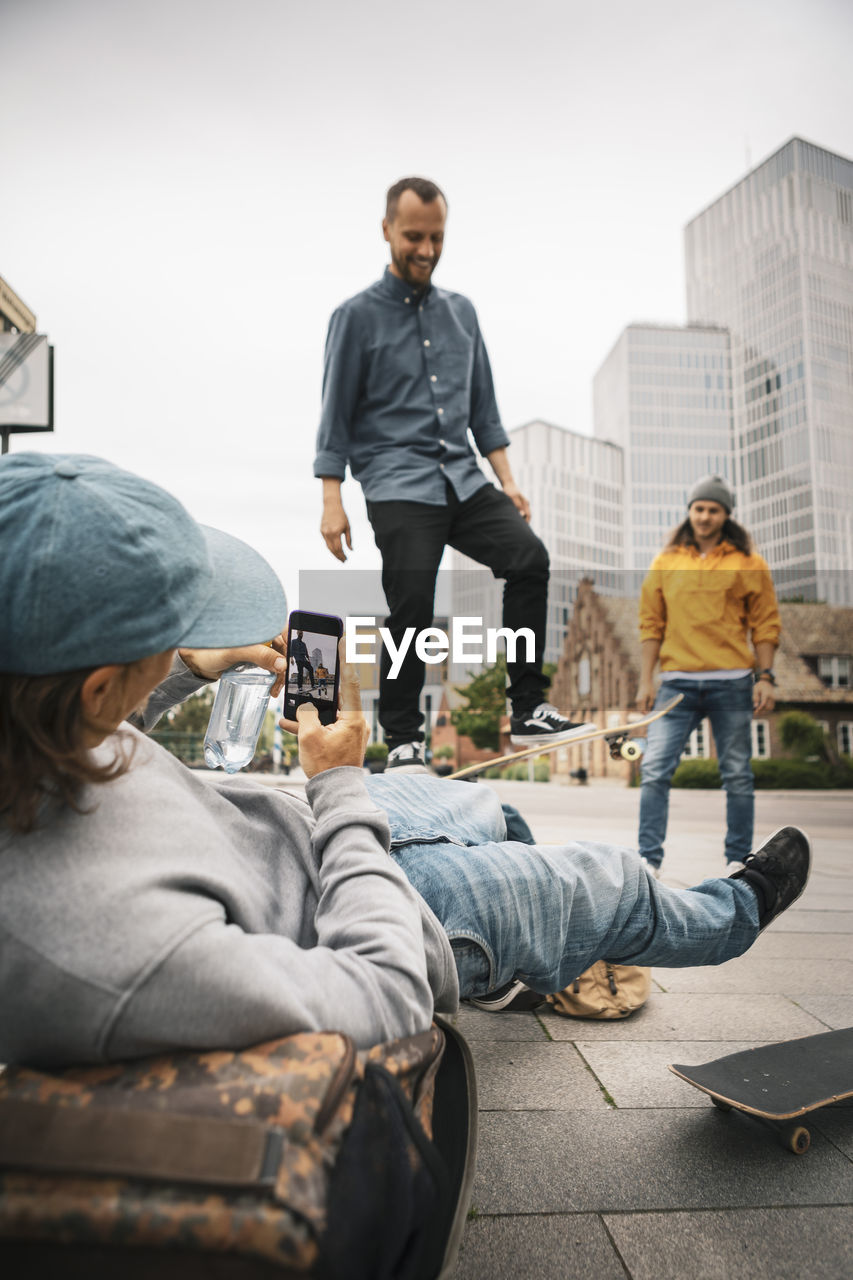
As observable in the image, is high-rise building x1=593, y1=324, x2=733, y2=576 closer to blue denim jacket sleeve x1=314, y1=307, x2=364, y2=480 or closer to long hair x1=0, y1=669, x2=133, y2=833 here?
blue denim jacket sleeve x1=314, y1=307, x2=364, y2=480

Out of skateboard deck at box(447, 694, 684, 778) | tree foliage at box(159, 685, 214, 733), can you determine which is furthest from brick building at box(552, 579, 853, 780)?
skateboard deck at box(447, 694, 684, 778)

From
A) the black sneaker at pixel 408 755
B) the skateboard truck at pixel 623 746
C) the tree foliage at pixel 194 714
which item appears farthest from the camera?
the tree foliage at pixel 194 714

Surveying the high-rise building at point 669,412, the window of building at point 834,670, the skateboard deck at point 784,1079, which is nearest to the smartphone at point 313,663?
the skateboard deck at point 784,1079

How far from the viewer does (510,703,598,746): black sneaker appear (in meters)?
3.52

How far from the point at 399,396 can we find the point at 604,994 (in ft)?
9.01

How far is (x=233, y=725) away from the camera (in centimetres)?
268

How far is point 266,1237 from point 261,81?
26.3m

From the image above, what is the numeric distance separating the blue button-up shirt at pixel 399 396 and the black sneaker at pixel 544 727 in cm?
106

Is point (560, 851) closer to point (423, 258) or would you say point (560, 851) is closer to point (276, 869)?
point (276, 869)

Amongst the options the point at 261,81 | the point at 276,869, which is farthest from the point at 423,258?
the point at 261,81

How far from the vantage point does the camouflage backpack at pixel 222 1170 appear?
78cm

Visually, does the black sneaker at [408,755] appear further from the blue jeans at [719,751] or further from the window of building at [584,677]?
the window of building at [584,677]

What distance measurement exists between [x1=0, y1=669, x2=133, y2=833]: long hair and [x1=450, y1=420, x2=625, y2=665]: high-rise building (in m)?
107

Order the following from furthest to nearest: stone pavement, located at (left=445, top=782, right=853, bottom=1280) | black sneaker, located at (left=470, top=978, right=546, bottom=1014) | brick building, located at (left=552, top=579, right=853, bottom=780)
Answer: brick building, located at (left=552, top=579, right=853, bottom=780) < black sneaker, located at (left=470, top=978, right=546, bottom=1014) < stone pavement, located at (left=445, top=782, right=853, bottom=1280)
